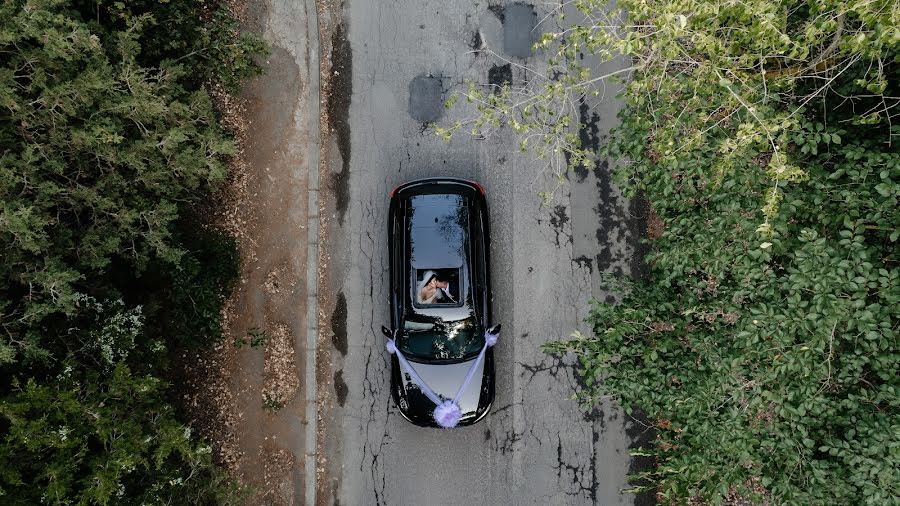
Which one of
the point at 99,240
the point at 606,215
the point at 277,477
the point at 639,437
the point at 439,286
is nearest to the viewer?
→ the point at 99,240

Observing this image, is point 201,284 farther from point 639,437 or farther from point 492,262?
point 639,437

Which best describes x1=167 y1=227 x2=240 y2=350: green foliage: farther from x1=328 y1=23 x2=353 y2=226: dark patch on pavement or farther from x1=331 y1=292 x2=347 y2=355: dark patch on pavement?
x1=328 y1=23 x2=353 y2=226: dark patch on pavement

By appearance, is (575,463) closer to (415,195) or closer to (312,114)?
(415,195)

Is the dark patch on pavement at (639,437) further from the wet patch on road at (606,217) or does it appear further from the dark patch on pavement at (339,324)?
the dark patch on pavement at (339,324)

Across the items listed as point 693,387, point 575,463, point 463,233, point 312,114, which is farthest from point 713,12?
point 575,463

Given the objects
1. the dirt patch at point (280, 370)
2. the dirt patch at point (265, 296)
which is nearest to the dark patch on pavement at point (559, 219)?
the dirt patch at point (265, 296)

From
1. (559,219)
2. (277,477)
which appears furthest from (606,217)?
(277,477)
